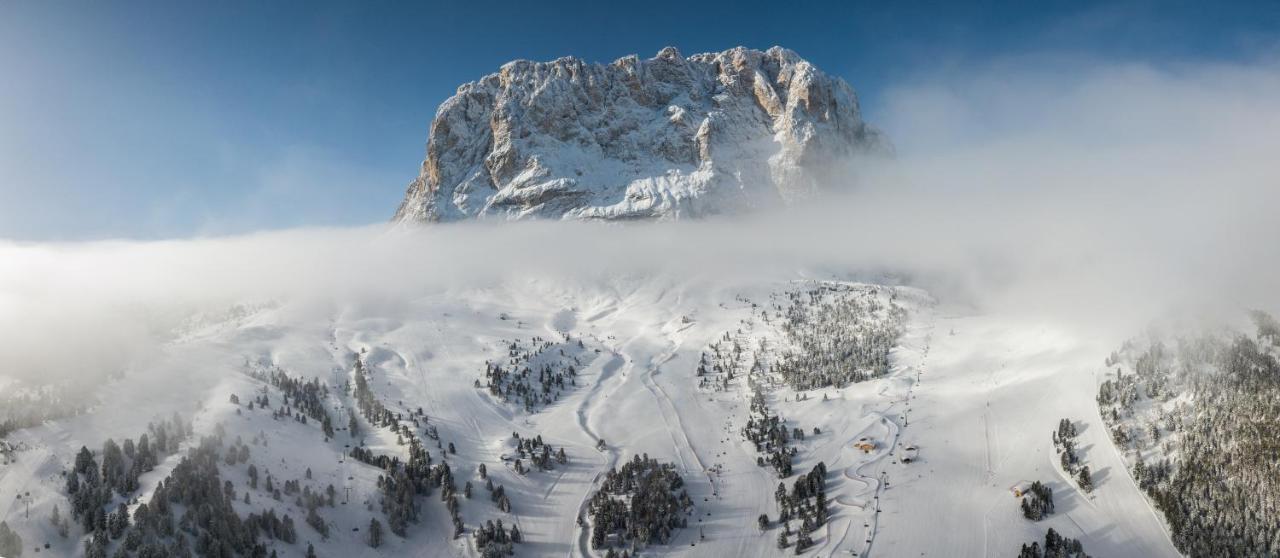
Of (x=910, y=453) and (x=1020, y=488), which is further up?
(x=910, y=453)

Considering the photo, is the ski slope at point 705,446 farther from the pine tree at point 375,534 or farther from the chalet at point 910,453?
the pine tree at point 375,534

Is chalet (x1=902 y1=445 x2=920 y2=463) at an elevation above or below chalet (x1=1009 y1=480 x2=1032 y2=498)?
above

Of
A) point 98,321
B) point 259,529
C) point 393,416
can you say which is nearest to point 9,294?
point 98,321

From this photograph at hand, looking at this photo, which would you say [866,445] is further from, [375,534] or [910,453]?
[375,534]

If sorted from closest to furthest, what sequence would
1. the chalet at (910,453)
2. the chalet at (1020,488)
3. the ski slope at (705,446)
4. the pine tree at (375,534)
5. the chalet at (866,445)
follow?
the ski slope at (705,446), the pine tree at (375,534), the chalet at (1020,488), the chalet at (910,453), the chalet at (866,445)

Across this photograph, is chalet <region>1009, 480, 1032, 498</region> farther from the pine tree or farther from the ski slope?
the pine tree

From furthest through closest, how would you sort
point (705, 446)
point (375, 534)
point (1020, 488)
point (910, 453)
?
point (705, 446)
point (910, 453)
point (1020, 488)
point (375, 534)

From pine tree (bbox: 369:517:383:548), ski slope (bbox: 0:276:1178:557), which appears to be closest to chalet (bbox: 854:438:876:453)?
ski slope (bbox: 0:276:1178:557)

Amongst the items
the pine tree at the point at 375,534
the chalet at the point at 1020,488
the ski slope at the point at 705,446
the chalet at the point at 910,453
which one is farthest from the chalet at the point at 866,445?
the pine tree at the point at 375,534

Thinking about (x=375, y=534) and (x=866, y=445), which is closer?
(x=375, y=534)

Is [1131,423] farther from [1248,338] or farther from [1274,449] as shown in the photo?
[1248,338]

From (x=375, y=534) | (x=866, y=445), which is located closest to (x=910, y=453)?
(x=866, y=445)
